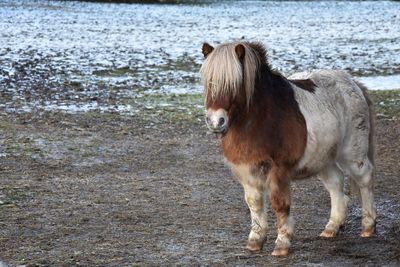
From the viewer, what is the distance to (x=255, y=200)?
652cm

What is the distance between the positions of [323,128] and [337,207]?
0.95 metres

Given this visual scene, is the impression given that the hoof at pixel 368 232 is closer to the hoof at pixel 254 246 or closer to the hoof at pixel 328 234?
the hoof at pixel 328 234

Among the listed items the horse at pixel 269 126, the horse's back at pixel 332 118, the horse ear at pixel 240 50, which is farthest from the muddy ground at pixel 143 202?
the horse ear at pixel 240 50

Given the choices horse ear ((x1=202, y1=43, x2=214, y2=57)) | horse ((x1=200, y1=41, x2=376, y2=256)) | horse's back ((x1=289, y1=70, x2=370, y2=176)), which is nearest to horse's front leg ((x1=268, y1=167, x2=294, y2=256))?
horse ((x1=200, y1=41, x2=376, y2=256))

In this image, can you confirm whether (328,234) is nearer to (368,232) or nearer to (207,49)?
(368,232)

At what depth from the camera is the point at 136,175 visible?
9562 mm

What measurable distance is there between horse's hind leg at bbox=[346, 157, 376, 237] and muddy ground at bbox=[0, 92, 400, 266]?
0.43 feet

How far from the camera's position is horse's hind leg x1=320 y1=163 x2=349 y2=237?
23.7 feet

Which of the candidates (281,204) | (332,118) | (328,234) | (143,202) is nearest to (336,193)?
(328,234)

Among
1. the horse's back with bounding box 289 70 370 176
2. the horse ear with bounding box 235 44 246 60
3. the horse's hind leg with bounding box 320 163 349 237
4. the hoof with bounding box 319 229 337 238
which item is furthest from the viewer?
the horse's hind leg with bounding box 320 163 349 237

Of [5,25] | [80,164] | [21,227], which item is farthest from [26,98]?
[5,25]

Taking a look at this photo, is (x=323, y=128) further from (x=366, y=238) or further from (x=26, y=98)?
(x=26, y=98)

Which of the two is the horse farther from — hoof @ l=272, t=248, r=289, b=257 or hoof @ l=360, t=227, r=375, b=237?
hoof @ l=360, t=227, r=375, b=237

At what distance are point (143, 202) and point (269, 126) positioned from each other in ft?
7.90
